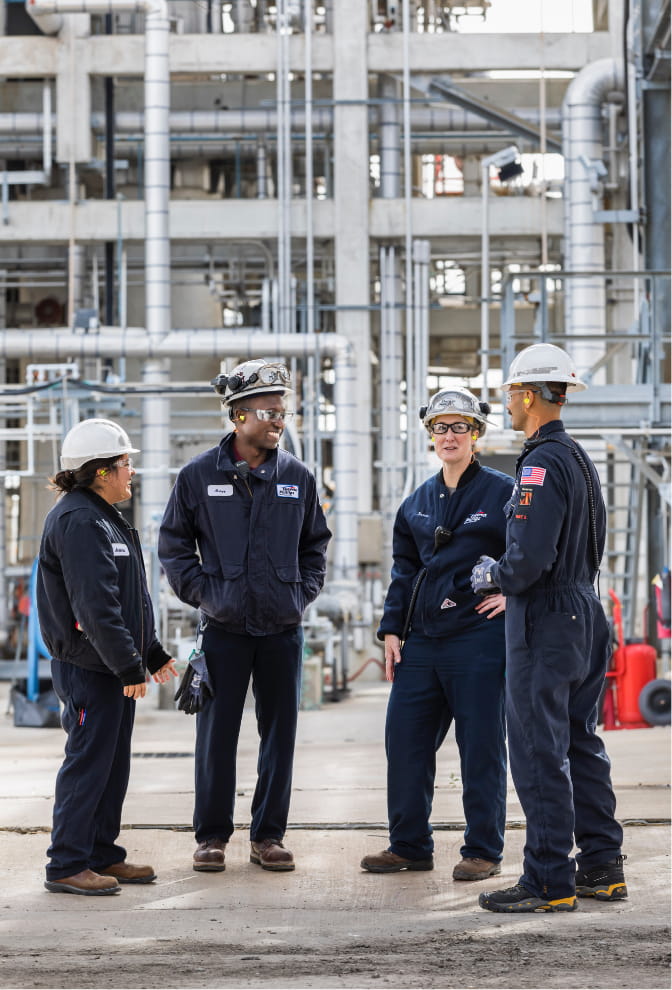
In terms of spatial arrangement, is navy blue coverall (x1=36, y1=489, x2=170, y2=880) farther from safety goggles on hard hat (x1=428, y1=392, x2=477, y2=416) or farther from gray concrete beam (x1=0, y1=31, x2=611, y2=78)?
gray concrete beam (x1=0, y1=31, x2=611, y2=78)

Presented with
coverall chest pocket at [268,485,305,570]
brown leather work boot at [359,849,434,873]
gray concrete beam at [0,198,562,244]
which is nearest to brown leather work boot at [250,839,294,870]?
brown leather work boot at [359,849,434,873]

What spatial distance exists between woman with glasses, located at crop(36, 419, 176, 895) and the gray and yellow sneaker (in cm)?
125

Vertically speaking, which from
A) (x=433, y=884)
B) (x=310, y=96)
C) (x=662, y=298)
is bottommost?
(x=433, y=884)

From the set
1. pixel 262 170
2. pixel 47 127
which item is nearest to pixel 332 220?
pixel 262 170

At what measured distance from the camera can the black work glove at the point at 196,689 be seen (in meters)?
4.95

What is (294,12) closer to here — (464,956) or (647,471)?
(647,471)

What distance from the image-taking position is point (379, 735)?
11.1 m

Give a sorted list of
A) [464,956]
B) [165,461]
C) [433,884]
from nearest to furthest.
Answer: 1. [464,956]
2. [433,884]
3. [165,461]

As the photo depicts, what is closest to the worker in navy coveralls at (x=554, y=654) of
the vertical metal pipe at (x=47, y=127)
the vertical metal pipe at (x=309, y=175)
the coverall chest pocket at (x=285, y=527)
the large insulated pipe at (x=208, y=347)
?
the coverall chest pocket at (x=285, y=527)

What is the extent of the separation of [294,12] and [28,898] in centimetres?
1639

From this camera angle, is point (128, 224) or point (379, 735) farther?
point (128, 224)

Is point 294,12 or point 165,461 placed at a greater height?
point 294,12

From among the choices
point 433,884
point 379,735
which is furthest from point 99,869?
point 379,735

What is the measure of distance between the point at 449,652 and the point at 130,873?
1375 mm
